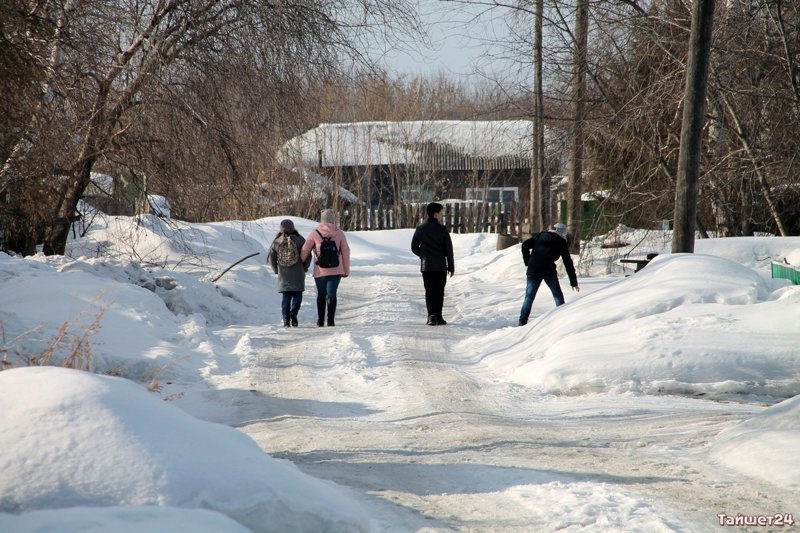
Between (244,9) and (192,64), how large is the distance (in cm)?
111

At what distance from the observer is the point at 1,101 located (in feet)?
26.5

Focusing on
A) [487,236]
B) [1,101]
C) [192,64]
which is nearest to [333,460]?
[1,101]

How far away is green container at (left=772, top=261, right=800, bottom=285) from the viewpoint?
11156 mm

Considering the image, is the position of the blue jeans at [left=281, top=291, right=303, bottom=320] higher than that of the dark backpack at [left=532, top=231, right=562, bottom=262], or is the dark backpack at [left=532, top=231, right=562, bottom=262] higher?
the dark backpack at [left=532, top=231, right=562, bottom=262]

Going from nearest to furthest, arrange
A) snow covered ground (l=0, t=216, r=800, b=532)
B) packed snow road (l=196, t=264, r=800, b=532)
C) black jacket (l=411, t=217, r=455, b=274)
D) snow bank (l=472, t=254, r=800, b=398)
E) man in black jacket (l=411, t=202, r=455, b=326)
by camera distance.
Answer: snow covered ground (l=0, t=216, r=800, b=532) < packed snow road (l=196, t=264, r=800, b=532) < snow bank (l=472, t=254, r=800, b=398) < man in black jacket (l=411, t=202, r=455, b=326) < black jacket (l=411, t=217, r=455, b=274)

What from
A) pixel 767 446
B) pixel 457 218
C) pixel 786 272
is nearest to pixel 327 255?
pixel 786 272

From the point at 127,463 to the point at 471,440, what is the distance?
119 inches

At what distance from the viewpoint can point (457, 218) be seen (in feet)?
121

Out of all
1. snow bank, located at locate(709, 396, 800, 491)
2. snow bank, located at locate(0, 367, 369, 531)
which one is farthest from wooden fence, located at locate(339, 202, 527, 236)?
snow bank, located at locate(0, 367, 369, 531)

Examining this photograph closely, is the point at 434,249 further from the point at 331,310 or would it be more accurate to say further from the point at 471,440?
the point at 471,440

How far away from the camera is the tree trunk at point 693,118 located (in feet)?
37.5

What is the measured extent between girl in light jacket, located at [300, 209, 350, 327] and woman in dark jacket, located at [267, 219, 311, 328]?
151 mm

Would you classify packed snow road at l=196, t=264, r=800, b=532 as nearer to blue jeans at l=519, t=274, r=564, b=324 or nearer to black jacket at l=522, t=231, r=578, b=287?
blue jeans at l=519, t=274, r=564, b=324

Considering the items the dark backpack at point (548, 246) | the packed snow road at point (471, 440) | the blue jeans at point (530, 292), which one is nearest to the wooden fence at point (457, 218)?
the dark backpack at point (548, 246)
